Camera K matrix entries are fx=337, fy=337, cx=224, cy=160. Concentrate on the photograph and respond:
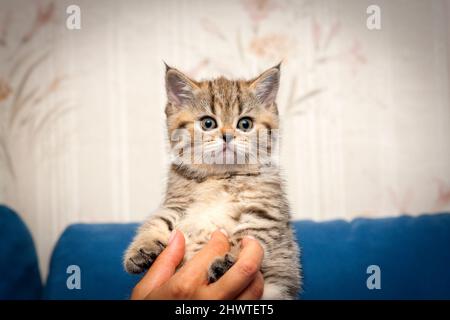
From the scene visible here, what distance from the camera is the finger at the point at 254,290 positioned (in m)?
0.65

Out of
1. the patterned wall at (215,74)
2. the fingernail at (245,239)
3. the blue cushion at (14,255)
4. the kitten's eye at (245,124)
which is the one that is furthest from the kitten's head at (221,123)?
the blue cushion at (14,255)

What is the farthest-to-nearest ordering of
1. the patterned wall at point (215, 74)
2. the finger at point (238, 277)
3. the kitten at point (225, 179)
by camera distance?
1. the patterned wall at point (215, 74)
2. the kitten at point (225, 179)
3. the finger at point (238, 277)

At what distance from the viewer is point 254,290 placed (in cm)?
66

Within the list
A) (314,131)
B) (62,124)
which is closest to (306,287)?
(314,131)

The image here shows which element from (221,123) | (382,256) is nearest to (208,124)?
(221,123)

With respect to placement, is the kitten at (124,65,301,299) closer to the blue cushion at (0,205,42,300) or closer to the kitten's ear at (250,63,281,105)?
the kitten's ear at (250,63,281,105)

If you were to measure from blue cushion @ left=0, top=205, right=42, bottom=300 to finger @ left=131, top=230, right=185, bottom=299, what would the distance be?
0.61 metres

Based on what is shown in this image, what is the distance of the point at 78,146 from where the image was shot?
108 centimetres

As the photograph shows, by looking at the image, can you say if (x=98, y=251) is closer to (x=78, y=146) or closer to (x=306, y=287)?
(x=78, y=146)

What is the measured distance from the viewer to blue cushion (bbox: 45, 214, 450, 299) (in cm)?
108

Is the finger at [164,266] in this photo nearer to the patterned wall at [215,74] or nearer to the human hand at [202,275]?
the human hand at [202,275]

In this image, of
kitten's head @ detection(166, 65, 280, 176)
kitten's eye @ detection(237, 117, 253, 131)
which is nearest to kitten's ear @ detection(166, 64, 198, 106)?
kitten's head @ detection(166, 65, 280, 176)

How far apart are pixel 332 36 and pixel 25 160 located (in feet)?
3.45

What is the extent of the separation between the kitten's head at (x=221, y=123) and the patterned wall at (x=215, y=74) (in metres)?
0.27
